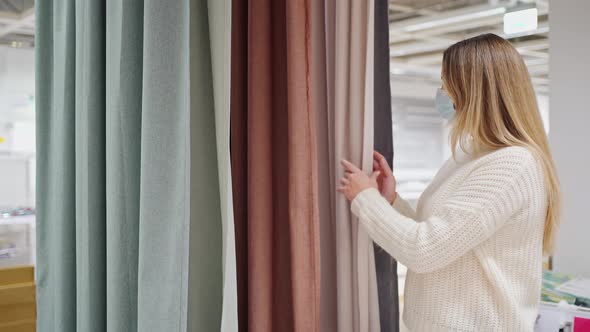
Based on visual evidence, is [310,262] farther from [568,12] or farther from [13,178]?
[568,12]

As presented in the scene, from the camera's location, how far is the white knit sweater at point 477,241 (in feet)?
4.17

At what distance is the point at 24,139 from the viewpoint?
207cm

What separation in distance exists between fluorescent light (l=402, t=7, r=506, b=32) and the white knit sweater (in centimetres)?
391

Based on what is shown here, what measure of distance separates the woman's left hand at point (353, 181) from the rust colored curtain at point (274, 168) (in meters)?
0.10

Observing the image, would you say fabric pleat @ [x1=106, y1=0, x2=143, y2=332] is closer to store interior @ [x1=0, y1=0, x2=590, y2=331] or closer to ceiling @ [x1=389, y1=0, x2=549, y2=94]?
store interior @ [x1=0, y1=0, x2=590, y2=331]

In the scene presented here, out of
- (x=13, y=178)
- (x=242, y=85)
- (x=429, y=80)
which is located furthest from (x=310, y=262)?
(x=429, y=80)

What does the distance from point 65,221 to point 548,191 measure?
1.32 m

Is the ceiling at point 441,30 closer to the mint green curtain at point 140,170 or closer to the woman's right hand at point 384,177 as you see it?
the woman's right hand at point 384,177

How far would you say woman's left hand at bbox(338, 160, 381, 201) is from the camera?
1.34 metres

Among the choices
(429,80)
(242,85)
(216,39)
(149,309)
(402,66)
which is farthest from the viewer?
(429,80)

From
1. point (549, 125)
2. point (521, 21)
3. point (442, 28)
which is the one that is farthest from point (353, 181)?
point (442, 28)

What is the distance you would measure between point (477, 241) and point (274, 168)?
1.70 ft

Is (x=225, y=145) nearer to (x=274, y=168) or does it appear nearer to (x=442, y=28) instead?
(x=274, y=168)

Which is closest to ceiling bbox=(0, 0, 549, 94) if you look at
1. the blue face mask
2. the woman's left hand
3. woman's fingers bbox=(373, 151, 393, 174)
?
the blue face mask
